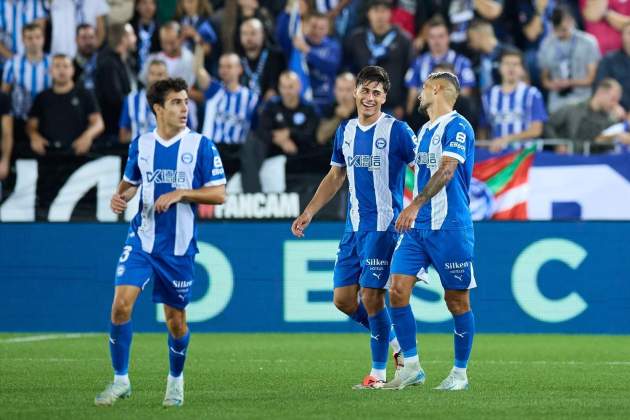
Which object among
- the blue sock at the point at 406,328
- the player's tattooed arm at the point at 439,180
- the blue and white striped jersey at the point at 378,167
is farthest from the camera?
the blue and white striped jersey at the point at 378,167

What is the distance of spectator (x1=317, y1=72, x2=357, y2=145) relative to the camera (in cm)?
1517

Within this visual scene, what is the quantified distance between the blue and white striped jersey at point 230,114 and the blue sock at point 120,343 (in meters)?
7.70

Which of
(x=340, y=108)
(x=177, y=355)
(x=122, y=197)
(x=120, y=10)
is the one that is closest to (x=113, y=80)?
(x=120, y=10)

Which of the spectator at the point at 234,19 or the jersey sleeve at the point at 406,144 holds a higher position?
the spectator at the point at 234,19

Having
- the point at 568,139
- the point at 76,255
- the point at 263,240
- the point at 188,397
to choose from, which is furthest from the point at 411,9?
the point at 188,397

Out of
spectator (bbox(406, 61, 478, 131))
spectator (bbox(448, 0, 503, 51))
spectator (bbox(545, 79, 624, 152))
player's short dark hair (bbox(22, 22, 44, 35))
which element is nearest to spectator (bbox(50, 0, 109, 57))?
player's short dark hair (bbox(22, 22, 44, 35))

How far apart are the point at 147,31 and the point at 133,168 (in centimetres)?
909

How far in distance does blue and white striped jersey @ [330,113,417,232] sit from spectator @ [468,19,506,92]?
7.58m

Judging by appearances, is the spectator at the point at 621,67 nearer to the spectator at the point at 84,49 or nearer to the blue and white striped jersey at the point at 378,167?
the spectator at the point at 84,49

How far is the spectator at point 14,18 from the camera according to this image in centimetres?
1689

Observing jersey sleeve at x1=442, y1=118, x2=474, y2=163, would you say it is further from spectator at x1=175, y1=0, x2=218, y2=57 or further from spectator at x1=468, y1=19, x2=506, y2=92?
spectator at x1=175, y1=0, x2=218, y2=57

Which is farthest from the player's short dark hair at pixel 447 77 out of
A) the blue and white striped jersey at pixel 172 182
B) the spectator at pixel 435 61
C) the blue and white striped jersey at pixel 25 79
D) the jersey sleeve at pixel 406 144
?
the blue and white striped jersey at pixel 25 79

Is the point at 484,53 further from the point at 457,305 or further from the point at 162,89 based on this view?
the point at 162,89

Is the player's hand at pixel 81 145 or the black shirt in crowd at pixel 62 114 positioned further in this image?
the black shirt in crowd at pixel 62 114
